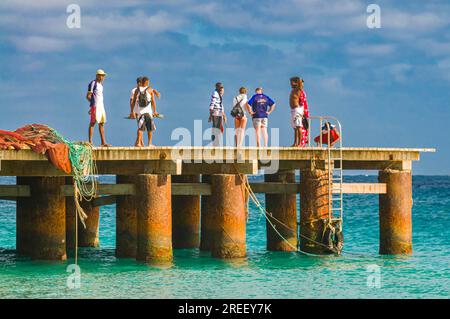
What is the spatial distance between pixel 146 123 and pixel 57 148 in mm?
2391

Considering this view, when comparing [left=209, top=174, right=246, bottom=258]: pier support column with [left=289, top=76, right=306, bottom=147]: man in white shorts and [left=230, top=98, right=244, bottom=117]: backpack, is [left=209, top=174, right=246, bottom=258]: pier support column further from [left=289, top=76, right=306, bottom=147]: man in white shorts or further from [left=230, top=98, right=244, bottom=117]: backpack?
[left=289, top=76, right=306, bottom=147]: man in white shorts

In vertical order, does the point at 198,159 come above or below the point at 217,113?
below

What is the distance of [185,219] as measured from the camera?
2922cm

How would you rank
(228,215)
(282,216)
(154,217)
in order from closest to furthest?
(154,217) → (228,215) → (282,216)

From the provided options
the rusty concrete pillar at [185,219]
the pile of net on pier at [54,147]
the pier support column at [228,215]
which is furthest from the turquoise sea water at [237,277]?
the pile of net on pier at [54,147]

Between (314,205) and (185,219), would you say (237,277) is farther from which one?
(185,219)

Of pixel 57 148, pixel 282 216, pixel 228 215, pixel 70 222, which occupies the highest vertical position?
pixel 57 148

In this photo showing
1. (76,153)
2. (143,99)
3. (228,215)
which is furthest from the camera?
(228,215)

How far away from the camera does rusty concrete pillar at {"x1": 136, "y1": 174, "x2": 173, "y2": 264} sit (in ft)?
77.0

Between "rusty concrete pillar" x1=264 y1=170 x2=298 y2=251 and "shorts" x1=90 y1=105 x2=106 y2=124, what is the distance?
587 cm

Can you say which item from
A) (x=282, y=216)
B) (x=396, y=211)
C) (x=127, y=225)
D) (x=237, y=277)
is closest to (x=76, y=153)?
(x=127, y=225)

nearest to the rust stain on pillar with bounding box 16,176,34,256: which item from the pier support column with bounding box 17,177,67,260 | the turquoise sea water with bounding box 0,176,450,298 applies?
the pier support column with bounding box 17,177,67,260

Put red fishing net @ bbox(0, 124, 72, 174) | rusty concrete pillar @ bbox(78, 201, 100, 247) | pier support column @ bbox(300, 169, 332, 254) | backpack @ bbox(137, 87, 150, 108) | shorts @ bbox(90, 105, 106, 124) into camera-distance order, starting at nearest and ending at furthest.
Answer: red fishing net @ bbox(0, 124, 72, 174) < shorts @ bbox(90, 105, 106, 124) < backpack @ bbox(137, 87, 150, 108) < pier support column @ bbox(300, 169, 332, 254) < rusty concrete pillar @ bbox(78, 201, 100, 247)
